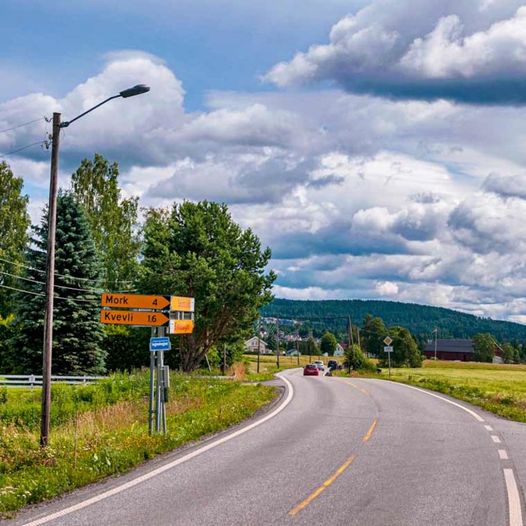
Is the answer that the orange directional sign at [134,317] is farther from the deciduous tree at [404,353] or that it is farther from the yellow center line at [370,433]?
the deciduous tree at [404,353]

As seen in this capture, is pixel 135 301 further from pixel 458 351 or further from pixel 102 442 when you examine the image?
pixel 458 351

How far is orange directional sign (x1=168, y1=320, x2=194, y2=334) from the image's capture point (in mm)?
16062

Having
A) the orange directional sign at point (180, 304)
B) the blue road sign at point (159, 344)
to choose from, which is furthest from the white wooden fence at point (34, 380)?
the blue road sign at point (159, 344)

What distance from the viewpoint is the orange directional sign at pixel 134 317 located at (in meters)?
15.9

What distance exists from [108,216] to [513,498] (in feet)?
179

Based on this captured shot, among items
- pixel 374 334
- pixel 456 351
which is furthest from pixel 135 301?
pixel 456 351

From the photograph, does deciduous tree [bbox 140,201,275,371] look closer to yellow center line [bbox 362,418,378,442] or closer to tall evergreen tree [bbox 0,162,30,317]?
tall evergreen tree [bbox 0,162,30,317]

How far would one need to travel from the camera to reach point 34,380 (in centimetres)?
4291

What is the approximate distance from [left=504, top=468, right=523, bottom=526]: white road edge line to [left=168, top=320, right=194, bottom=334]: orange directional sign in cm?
741

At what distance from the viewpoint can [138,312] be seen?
16.0m

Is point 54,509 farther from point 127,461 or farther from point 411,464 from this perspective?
point 411,464

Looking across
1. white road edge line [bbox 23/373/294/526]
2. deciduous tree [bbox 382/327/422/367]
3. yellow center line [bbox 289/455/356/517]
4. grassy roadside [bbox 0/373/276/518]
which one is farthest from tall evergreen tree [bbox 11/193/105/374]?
deciduous tree [bbox 382/327/422/367]

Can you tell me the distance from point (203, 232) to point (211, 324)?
21.5 feet

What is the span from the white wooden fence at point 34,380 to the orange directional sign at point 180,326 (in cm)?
2651
